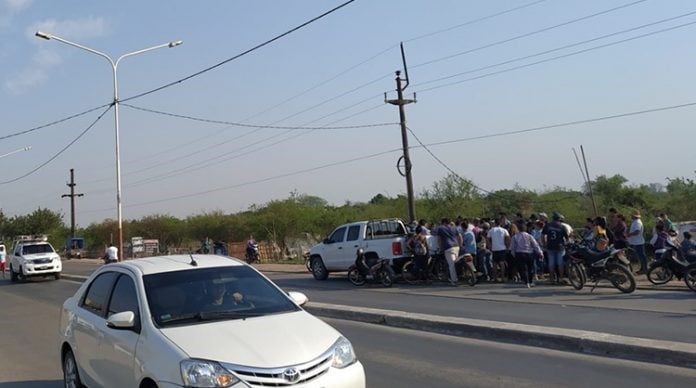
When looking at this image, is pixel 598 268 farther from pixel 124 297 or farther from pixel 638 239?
pixel 124 297

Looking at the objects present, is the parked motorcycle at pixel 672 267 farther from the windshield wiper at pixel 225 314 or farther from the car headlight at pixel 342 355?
the windshield wiper at pixel 225 314

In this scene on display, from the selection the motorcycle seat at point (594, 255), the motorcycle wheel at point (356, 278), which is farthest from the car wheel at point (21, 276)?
the motorcycle seat at point (594, 255)

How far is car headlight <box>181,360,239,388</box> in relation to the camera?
4871 millimetres

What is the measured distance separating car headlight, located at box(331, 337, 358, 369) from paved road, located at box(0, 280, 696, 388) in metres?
2.37

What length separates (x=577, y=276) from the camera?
15.8 metres

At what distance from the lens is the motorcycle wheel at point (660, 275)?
622 inches

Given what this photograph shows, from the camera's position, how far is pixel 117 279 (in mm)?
6602

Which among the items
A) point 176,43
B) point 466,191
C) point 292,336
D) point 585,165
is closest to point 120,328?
point 292,336

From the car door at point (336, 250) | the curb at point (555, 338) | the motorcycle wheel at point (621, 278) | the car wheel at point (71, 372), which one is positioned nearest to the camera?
the car wheel at point (71, 372)

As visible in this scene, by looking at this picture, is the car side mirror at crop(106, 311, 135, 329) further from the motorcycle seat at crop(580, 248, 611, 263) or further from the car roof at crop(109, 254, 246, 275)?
the motorcycle seat at crop(580, 248, 611, 263)

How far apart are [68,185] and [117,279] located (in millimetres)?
69754

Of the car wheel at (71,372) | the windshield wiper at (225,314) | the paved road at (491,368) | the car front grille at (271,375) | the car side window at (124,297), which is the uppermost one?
the car side window at (124,297)

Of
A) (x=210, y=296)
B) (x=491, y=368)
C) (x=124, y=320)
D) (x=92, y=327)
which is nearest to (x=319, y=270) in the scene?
(x=491, y=368)

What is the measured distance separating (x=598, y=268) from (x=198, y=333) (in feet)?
39.7
